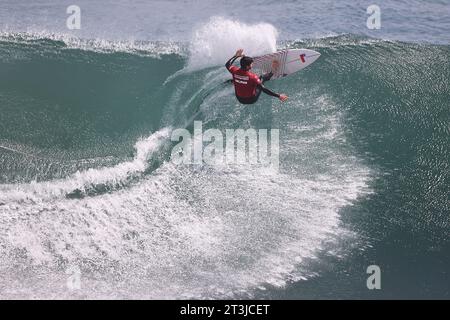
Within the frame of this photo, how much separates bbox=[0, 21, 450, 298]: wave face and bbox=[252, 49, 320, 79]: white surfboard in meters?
1.09

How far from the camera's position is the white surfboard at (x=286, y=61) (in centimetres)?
2406

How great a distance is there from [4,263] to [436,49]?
21708 millimetres

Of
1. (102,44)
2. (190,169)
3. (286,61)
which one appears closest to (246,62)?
(286,61)

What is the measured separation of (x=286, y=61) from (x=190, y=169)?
6.28m

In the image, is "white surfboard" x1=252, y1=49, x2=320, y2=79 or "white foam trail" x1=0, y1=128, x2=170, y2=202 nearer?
"white foam trail" x1=0, y1=128, x2=170, y2=202

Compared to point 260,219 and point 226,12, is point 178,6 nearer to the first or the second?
point 226,12

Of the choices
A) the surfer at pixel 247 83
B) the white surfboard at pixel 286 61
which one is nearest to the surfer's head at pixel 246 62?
the surfer at pixel 247 83

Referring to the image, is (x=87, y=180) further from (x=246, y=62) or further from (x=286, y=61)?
(x=286, y=61)

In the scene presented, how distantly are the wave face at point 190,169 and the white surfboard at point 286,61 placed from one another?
3.58 ft

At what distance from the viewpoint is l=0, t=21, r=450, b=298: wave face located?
18703 millimetres

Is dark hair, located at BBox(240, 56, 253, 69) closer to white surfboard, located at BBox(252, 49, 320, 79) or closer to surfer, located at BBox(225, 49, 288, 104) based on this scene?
surfer, located at BBox(225, 49, 288, 104)

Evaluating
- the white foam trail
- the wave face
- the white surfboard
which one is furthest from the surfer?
the white foam trail

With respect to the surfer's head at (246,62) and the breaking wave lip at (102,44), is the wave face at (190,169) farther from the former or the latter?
the surfer's head at (246,62)

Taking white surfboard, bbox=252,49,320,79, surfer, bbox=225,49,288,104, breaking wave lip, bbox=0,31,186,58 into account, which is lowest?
surfer, bbox=225,49,288,104
